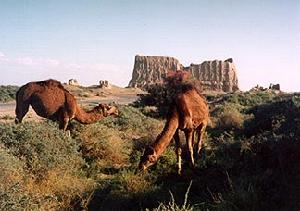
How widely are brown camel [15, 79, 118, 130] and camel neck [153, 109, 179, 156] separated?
4.50 m

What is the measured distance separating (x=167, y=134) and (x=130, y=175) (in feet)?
4.32

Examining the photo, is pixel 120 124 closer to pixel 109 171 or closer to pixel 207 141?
pixel 207 141

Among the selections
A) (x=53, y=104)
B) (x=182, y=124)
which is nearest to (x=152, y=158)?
(x=182, y=124)

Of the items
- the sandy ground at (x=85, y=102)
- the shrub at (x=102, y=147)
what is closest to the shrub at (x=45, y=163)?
the shrub at (x=102, y=147)

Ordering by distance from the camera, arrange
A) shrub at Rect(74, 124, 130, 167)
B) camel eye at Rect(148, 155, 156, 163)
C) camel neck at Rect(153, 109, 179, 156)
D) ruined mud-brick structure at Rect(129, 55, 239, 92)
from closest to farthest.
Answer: camel eye at Rect(148, 155, 156, 163)
camel neck at Rect(153, 109, 179, 156)
shrub at Rect(74, 124, 130, 167)
ruined mud-brick structure at Rect(129, 55, 239, 92)

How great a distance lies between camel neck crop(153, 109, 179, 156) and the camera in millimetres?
11573

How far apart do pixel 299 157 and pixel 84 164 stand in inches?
225

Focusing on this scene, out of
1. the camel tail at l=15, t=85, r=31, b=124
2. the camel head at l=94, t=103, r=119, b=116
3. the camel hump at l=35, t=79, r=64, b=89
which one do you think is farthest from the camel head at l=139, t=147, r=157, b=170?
the camel tail at l=15, t=85, r=31, b=124

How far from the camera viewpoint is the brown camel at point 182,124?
1145cm

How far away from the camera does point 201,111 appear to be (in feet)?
45.2

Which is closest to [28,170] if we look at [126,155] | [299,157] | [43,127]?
[43,127]

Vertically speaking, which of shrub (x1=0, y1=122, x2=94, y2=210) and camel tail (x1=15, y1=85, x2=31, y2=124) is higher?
camel tail (x1=15, y1=85, x2=31, y2=124)

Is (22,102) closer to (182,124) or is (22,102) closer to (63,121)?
(63,121)

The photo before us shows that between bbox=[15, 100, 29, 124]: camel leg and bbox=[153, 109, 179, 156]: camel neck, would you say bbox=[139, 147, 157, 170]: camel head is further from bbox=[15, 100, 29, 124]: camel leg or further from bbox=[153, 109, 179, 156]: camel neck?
bbox=[15, 100, 29, 124]: camel leg
